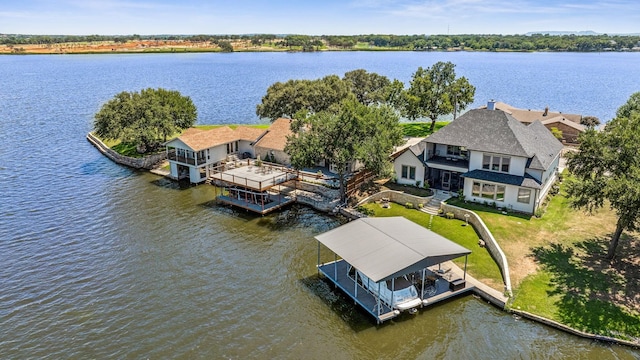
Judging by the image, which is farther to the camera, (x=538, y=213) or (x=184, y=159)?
(x=184, y=159)

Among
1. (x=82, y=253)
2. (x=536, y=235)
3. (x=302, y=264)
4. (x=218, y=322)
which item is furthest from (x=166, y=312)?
(x=536, y=235)

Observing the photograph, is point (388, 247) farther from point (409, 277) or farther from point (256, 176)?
point (256, 176)

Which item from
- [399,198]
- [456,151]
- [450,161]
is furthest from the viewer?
[456,151]

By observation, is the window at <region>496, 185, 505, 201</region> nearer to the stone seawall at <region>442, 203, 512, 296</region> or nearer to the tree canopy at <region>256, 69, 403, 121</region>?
the stone seawall at <region>442, 203, 512, 296</region>

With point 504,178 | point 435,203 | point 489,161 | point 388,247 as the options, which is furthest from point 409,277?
point 489,161

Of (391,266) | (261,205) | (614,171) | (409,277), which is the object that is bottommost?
(261,205)

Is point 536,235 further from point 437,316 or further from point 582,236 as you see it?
point 437,316

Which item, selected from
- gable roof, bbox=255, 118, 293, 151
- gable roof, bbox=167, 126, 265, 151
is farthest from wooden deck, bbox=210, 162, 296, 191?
gable roof, bbox=255, 118, 293, 151
